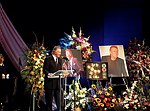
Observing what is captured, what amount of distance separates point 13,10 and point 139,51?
3.51 metres

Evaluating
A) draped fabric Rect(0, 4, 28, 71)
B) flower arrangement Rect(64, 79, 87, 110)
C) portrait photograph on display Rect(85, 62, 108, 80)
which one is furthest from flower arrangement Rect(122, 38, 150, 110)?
draped fabric Rect(0, 4, 28, 71)

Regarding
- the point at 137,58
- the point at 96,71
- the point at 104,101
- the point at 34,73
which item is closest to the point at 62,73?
the point at 104,101

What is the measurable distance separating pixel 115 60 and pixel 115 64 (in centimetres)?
10

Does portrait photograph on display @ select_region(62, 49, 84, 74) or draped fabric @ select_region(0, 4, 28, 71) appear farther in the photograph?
draped fabric @ select_region(0, 4, 28, 71)

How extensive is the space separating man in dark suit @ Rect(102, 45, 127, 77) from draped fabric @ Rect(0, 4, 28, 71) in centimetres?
203

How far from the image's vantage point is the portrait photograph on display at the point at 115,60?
7281mm

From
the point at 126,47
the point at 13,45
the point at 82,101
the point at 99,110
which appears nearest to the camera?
the point at 99,110

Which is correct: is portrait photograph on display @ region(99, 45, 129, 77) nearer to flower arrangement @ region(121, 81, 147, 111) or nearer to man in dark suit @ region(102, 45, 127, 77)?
man in dark suit @ region(102, 45, 127, 77)

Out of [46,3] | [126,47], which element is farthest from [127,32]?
[46,3]

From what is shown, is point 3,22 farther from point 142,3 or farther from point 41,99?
point 142,3

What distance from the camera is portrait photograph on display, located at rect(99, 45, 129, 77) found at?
728 cm

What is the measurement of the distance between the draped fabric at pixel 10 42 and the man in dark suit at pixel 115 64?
203cm

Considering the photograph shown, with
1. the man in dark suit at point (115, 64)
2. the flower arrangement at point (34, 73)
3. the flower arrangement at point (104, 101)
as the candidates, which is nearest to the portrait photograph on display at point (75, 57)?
the flower arrangement at point (34, 73)

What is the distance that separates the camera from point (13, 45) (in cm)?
718
